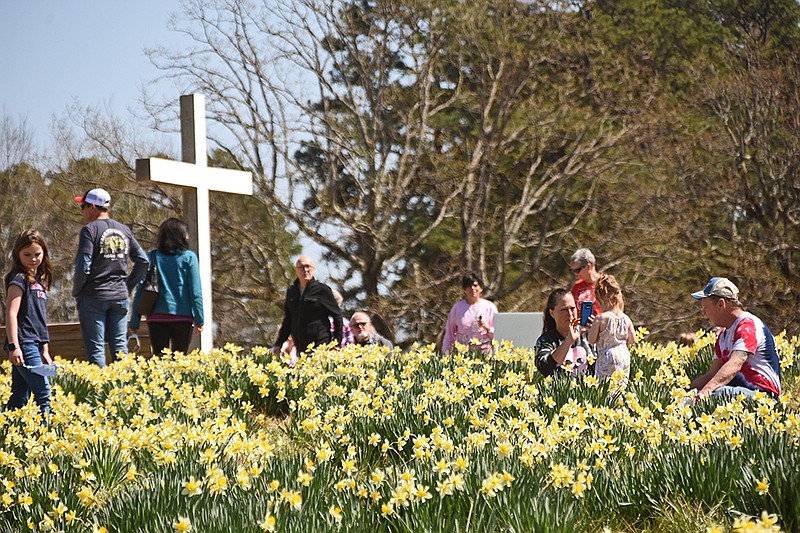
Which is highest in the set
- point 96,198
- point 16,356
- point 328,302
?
point 96,198

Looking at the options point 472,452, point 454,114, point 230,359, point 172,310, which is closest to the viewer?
point 472,452

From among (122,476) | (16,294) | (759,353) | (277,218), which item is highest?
(277,218)

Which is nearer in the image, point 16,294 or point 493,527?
point 493,527

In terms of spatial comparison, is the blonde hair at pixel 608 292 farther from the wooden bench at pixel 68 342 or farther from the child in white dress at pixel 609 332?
the wooden bench at pixel 68 342

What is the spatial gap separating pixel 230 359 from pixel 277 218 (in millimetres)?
11974

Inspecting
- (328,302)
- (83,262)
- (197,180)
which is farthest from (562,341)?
(197,180)

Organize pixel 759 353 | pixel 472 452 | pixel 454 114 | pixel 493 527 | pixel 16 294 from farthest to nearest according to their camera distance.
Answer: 1. pixel 454 114
2. pixel 16 294
3. pixel 759 353
4. pixel 472 452
5. pixel 493 527

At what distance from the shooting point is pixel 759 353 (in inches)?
233

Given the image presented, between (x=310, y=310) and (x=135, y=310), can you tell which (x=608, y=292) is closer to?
(x=310, y=310)

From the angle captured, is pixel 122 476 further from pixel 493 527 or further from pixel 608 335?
pixel 608 335

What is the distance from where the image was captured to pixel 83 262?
7.84 m

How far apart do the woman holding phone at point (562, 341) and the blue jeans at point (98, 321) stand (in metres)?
3.51

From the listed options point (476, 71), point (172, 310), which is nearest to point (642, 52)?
point (476, 71)

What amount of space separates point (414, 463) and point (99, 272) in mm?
4355
